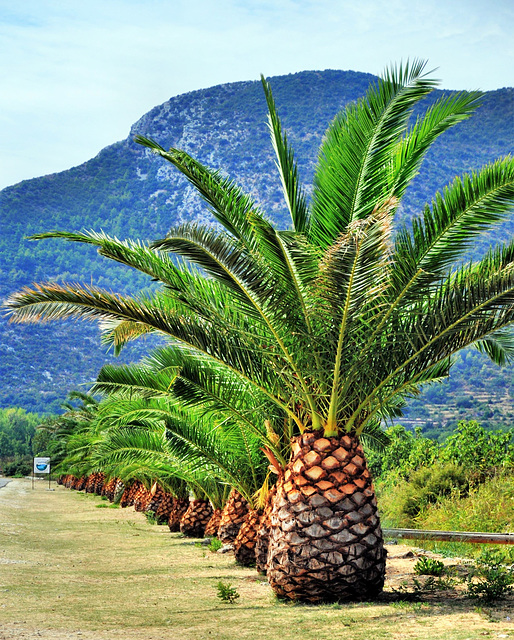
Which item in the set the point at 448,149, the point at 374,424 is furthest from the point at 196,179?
the point at 448,149

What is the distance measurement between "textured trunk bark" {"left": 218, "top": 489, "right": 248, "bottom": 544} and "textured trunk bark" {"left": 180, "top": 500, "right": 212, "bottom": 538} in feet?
12.4

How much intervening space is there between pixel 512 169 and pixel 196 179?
3.06m

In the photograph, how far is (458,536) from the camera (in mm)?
11492

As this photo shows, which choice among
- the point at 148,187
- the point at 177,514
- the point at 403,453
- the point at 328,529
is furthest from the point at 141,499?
the point at 148,187

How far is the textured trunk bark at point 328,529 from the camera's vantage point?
7.71 metres

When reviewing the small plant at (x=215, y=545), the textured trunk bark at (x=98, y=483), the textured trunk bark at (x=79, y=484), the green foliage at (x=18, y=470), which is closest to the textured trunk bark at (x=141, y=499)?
the small plant at (x=215, y=545)

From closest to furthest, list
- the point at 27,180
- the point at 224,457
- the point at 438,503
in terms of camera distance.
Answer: the point at 224,457
the point at 438,503
the point at 27,180

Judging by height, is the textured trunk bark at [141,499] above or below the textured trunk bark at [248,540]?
below

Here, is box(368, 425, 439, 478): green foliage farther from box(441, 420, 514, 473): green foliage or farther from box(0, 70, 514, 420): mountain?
box(0, 70, 514, 420): mountain

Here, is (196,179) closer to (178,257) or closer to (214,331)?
(178,257)

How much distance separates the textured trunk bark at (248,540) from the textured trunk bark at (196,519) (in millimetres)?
5356

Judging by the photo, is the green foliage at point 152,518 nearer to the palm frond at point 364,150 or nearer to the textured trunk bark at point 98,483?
the palm frond at point 364,150

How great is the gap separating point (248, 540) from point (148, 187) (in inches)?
5440

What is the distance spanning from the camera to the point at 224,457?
12531 millimetres
